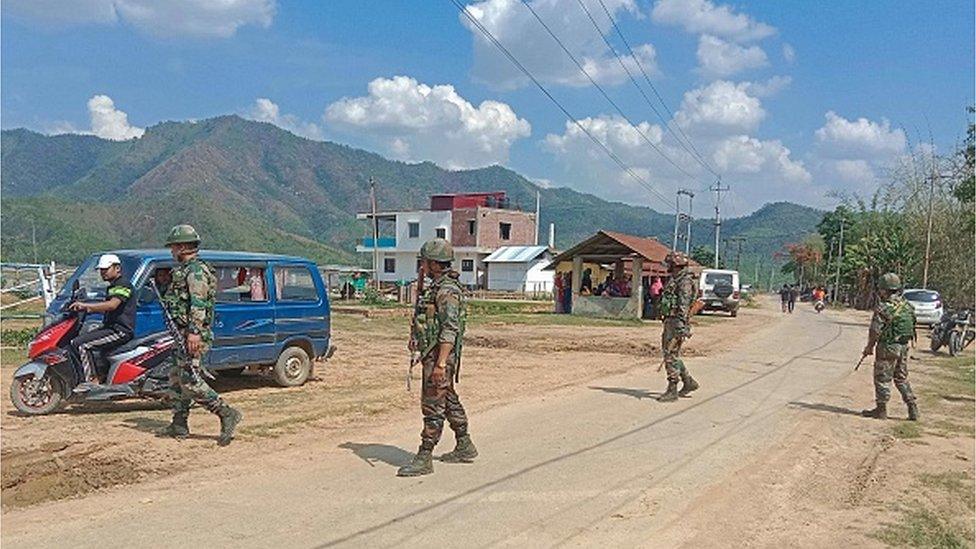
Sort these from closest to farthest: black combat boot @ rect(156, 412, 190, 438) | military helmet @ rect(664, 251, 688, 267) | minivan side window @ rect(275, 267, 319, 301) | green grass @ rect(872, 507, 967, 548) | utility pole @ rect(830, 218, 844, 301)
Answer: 1. green grass @ rect(872, 507, 967, 548)
2. black combat boot @ rect(156, 412, 190, 438)
3. minivan side window @ rect(275, 267, 319, 301)
4. military helmet @ rect(664, 251, 688, 267)
5. utility pole @ rect(830, 218, 844, 301)

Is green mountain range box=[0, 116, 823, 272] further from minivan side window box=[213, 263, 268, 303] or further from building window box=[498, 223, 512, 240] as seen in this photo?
minivan side window box=[213, 263, 268, 303]

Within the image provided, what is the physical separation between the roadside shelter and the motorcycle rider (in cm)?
2194

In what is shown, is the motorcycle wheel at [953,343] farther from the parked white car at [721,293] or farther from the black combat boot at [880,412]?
the parked white car at [721,293]

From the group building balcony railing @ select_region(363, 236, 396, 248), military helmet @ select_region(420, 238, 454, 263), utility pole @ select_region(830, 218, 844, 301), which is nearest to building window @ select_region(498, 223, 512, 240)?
building balcony railing @ select_region(363, 236, 396, 248)

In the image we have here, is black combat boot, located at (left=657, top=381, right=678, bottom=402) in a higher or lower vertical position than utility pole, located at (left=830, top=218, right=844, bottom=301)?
lower

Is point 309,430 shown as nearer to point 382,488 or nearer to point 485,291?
point 382,488

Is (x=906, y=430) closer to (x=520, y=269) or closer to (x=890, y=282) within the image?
(x=890, y=282)

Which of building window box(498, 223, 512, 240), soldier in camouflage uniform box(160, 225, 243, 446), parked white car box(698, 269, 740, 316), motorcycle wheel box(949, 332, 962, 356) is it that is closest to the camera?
soldier in camouflage uniform box(160, 225, 243, 446)

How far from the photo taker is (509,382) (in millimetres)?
12180

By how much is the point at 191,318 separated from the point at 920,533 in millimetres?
6172

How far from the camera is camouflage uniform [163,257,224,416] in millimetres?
7191

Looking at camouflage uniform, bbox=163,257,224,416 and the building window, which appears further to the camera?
the building window

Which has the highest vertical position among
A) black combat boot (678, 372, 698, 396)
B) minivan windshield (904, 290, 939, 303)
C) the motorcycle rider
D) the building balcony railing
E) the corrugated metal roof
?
the building balcony railing

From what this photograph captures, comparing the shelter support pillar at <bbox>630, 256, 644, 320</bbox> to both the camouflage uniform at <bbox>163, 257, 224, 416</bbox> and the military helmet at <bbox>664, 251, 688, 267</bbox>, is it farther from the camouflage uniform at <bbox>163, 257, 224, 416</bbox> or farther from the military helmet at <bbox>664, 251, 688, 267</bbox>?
the camouflage uniform at <bbox>163, 257, 224, 416</bbox>
